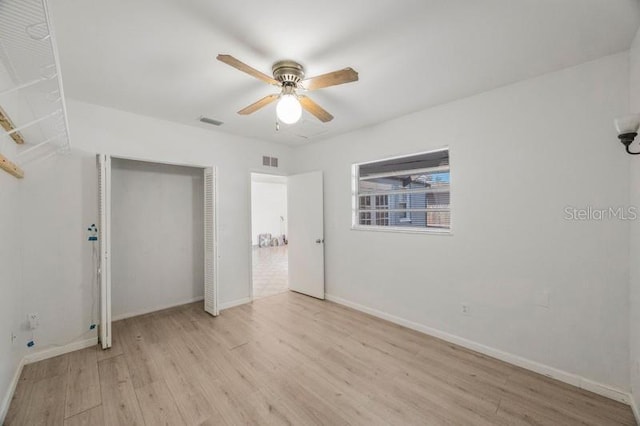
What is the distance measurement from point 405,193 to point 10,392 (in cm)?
411

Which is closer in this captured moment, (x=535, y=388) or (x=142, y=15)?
(x=142, y=15)

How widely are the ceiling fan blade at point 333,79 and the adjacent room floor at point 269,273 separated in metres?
3.55

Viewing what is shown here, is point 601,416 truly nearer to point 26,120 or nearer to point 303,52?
point 303,52

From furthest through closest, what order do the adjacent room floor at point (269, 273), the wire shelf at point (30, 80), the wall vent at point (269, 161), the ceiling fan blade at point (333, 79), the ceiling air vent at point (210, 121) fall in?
the adjacent room floor at point (269, 273)
the wall vent at point (269, 161)
the ceiling air vent at point (210, 121)
the ceiling fan blade at point (333, 79)
the wire shelf at point (30, 80)

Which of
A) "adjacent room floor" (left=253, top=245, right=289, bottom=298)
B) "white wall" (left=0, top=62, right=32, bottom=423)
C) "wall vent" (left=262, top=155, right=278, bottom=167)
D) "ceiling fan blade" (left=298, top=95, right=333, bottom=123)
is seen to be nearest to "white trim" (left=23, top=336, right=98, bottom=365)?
"white wall" (left=0, top=62, right=32, bottom=423)

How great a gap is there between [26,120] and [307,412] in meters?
3.65

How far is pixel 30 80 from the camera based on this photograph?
2.25 meters

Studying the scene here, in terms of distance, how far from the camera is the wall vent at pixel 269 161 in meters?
4.41

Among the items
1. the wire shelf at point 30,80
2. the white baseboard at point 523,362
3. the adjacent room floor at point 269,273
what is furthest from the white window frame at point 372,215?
the wire shelf at point 30,80

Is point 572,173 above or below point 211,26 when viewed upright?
below

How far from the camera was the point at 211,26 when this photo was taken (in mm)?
1692

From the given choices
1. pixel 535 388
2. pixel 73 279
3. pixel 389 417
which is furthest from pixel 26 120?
pixel 535 388

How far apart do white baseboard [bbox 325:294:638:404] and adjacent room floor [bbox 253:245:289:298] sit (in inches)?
81.2

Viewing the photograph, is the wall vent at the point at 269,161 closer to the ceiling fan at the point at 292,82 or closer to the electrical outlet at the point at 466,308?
the ceiling fan at the point at 292,82
